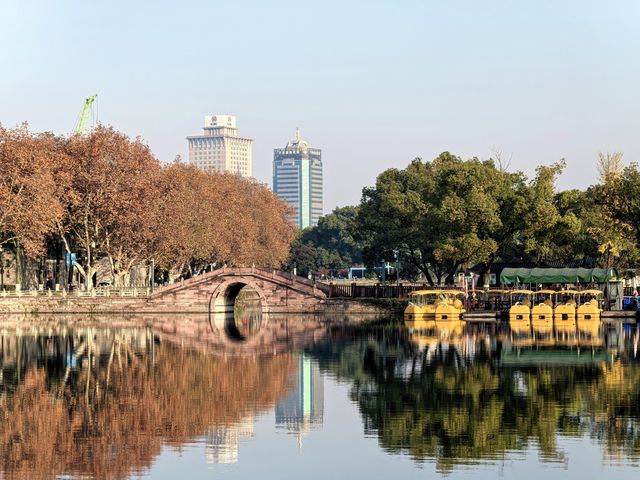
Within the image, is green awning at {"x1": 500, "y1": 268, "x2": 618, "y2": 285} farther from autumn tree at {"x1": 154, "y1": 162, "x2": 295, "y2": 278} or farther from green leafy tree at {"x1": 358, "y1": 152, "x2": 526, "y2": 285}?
autumn tree at {"x1": 154, "y1": 162, "x2": 295, "y2": 278}

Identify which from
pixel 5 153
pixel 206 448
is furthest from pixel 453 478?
pixel 5 153

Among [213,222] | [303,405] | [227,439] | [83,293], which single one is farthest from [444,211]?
[227,439]

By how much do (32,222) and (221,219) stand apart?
32.9 m

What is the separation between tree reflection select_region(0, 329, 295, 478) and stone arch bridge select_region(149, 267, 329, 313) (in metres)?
35.1

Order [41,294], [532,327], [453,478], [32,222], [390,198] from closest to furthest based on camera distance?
[453,478], [532,327], [32,222], [41,294], [390,198]

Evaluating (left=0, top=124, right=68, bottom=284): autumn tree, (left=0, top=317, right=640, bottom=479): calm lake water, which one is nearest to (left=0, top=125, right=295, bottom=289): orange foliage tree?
(left=0, top=124, right=68, bottom=284): autumn tree

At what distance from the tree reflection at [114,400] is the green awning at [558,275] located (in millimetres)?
37516

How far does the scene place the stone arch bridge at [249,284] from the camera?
105250 millimetres

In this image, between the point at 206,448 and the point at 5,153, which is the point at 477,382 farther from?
the point at 5,153

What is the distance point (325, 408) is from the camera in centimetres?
4297

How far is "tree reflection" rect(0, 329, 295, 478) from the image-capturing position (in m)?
32.8

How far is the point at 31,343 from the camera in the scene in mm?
71000

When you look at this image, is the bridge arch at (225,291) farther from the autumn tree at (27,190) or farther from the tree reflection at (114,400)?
the tree reflection at (114,400)

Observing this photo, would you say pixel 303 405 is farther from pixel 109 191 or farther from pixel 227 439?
pixel 109 191
